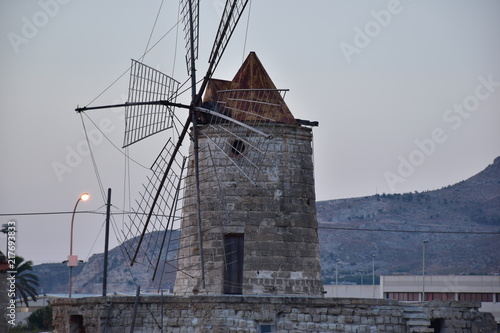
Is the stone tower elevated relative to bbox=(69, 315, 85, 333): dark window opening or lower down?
elevated

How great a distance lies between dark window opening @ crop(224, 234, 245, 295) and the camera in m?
21.5

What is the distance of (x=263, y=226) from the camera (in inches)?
843

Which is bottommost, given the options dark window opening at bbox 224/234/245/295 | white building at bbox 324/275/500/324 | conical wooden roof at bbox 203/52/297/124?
white building at bbox 324/275/500/324

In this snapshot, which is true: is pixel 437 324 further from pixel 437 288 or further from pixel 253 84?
pixel 437 288

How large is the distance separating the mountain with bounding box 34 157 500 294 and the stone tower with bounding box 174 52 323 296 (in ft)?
308

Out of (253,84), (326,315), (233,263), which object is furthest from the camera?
(253,84)

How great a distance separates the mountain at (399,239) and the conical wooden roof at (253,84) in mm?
93236

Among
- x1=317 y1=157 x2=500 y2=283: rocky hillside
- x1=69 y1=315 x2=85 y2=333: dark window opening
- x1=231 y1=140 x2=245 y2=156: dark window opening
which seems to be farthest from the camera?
x1=317 y1=157 x2=500 y2=283: rocky hillside

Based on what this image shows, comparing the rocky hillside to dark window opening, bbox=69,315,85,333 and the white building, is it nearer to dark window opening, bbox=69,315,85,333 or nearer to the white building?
the white building

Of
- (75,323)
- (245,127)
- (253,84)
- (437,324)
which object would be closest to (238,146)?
(245,127)

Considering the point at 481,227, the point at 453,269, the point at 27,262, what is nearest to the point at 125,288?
the point at 453,269

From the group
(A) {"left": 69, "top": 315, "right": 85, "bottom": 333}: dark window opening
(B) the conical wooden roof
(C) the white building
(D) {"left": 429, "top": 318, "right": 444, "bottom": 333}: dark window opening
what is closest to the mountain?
(C) the white building

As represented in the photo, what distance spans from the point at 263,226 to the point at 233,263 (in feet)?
3.09

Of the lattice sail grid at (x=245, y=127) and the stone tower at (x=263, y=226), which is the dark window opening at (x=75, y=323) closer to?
the stone tower at (x=263, y=226)
